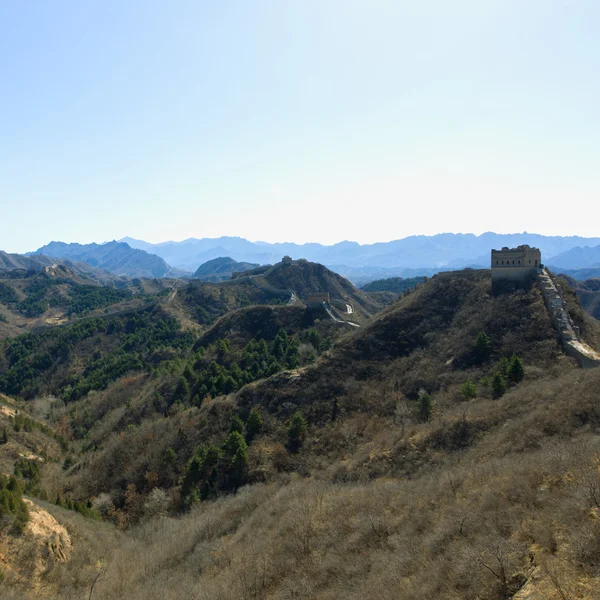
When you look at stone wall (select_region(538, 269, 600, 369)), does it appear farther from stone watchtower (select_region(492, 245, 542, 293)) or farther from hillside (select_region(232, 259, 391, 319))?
hillside (select_region(232, 259, 391, 319))

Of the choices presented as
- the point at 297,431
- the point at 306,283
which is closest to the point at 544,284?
the point at 297,431

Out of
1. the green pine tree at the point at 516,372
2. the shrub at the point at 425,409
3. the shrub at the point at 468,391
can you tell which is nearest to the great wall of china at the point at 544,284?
the green pine tree at the point at 516,372

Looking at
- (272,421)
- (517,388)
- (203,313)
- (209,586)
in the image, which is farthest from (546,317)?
(203,313)

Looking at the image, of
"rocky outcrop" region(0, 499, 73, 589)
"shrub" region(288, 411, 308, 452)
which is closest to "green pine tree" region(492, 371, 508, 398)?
"shrub" region(288, 411, 308, 452)

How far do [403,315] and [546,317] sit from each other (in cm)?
1750

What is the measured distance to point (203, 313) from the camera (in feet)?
399

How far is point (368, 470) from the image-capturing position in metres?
30.8

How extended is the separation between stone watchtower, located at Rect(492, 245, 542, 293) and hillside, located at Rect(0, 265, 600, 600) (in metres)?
3.13

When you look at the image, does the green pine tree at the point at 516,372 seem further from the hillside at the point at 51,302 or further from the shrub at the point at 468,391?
the hillside at the point at 51,302

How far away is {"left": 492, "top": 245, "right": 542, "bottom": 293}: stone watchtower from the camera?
51.1 m

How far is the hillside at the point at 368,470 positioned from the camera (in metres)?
16.1

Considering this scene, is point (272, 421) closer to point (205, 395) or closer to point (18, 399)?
point (205, 395)

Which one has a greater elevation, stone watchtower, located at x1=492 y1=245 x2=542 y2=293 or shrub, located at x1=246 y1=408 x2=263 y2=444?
stone watchtower, located at x1=492 y1=245 x2=542 y2=293

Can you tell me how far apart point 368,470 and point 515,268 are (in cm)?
3458
